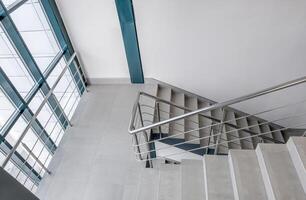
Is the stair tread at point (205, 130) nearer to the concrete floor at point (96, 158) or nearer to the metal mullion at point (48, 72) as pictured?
the concrete floor at point (96, 158)

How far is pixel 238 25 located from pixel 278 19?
1.76 ft

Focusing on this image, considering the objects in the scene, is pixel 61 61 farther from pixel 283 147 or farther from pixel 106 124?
pixel 283 147

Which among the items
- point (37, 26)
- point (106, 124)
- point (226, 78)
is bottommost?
point (106, 124)

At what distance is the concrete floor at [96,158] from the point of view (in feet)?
9.45

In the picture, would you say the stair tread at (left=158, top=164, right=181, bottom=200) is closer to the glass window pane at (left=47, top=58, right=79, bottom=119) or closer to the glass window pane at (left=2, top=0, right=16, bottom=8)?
the glass window pane at (left=47, top=58, right=79, bottom=119)

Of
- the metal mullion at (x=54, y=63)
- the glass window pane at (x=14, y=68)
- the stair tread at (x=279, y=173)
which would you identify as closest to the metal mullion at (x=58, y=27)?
the metal mullion at (x=54, y=63)

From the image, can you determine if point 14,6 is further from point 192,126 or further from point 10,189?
point 192,126

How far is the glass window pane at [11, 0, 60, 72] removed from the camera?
3.05 metres

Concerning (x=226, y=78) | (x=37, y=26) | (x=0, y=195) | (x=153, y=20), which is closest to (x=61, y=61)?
(x=37, y=26)

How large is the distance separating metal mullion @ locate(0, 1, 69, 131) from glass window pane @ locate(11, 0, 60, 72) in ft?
0.47

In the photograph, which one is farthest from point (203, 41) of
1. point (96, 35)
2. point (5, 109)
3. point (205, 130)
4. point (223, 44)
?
point (5, 109)

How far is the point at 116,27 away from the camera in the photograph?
3738 mm

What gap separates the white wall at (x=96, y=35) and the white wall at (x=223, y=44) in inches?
15.5

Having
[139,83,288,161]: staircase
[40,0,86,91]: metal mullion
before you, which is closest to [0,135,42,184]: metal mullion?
[40,0,86,91]: metal mullion
